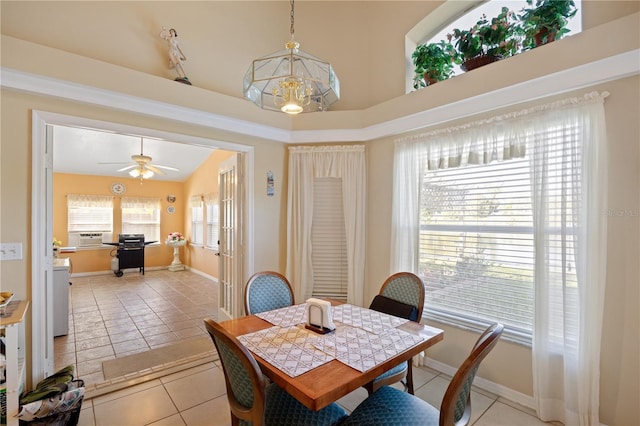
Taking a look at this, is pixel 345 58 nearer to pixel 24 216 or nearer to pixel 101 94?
pixel 101 94

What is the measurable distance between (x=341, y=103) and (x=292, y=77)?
7.36 ft

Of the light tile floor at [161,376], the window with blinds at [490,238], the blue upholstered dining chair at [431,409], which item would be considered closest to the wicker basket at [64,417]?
the light tile floor at [161,376]

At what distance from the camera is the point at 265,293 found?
7.98 feet

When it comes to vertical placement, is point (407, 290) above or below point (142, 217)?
below

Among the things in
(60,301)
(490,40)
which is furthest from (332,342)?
(60,301)

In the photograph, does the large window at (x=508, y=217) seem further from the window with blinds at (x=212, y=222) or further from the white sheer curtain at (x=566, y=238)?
the window with blinds at (x=212, y=222)

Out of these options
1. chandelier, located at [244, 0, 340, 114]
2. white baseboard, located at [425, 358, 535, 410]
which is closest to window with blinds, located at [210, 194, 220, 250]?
chandelier, located at [244, 0, 340, 114]

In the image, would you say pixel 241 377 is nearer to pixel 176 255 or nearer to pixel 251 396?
pixel 251 396

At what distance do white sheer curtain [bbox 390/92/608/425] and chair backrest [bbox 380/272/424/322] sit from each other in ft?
2.64

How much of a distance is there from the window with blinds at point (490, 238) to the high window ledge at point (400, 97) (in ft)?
1.39

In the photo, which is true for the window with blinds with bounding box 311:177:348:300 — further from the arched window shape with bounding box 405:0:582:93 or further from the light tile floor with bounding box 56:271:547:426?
the arched window shape with bounding box 405:0:582:93

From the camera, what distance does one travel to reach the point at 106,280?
6.81m

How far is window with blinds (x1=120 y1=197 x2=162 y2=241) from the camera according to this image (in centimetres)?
777

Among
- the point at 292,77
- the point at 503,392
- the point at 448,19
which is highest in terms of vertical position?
the point at 448,19
